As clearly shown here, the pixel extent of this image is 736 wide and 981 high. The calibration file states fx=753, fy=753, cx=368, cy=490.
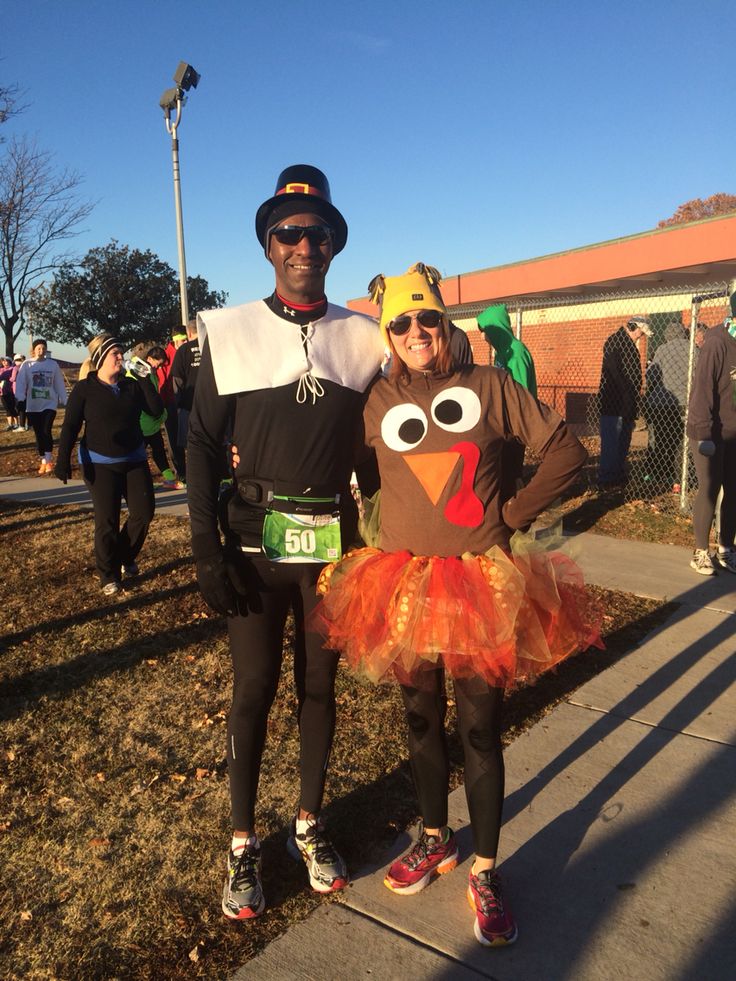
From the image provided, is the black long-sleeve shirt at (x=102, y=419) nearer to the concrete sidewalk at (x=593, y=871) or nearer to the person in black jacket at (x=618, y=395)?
the concrete sidewalk at (x=593, y=871)

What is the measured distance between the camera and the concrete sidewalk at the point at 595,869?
88.1 inches

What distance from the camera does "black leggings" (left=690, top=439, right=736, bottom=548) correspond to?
595 centimetres

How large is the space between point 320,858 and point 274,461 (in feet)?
4.55

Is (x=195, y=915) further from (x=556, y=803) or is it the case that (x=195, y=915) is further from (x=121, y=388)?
(x=121, y=388)

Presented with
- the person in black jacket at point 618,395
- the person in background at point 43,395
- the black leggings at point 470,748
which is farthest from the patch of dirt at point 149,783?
the person in background at point 43,395

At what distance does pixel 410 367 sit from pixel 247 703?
4.11 feet

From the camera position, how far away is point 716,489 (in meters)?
6.05

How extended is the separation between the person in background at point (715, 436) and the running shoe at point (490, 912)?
431 cm

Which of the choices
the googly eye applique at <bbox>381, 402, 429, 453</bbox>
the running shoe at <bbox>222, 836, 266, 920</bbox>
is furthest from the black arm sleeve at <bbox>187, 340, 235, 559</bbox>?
the running shoe at <bbox>222, 836, 266, 920</bbox>

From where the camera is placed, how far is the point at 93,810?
319 cm

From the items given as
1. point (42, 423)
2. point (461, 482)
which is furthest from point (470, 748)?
point (42, 423)

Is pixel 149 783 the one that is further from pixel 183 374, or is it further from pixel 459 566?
pixel 183 374

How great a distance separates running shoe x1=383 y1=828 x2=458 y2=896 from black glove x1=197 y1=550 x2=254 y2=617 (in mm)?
1039

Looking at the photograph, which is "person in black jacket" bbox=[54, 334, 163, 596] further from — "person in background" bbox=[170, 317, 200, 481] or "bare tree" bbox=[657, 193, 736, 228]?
"bare tree" bbox=[657, 193, 736, 228]
